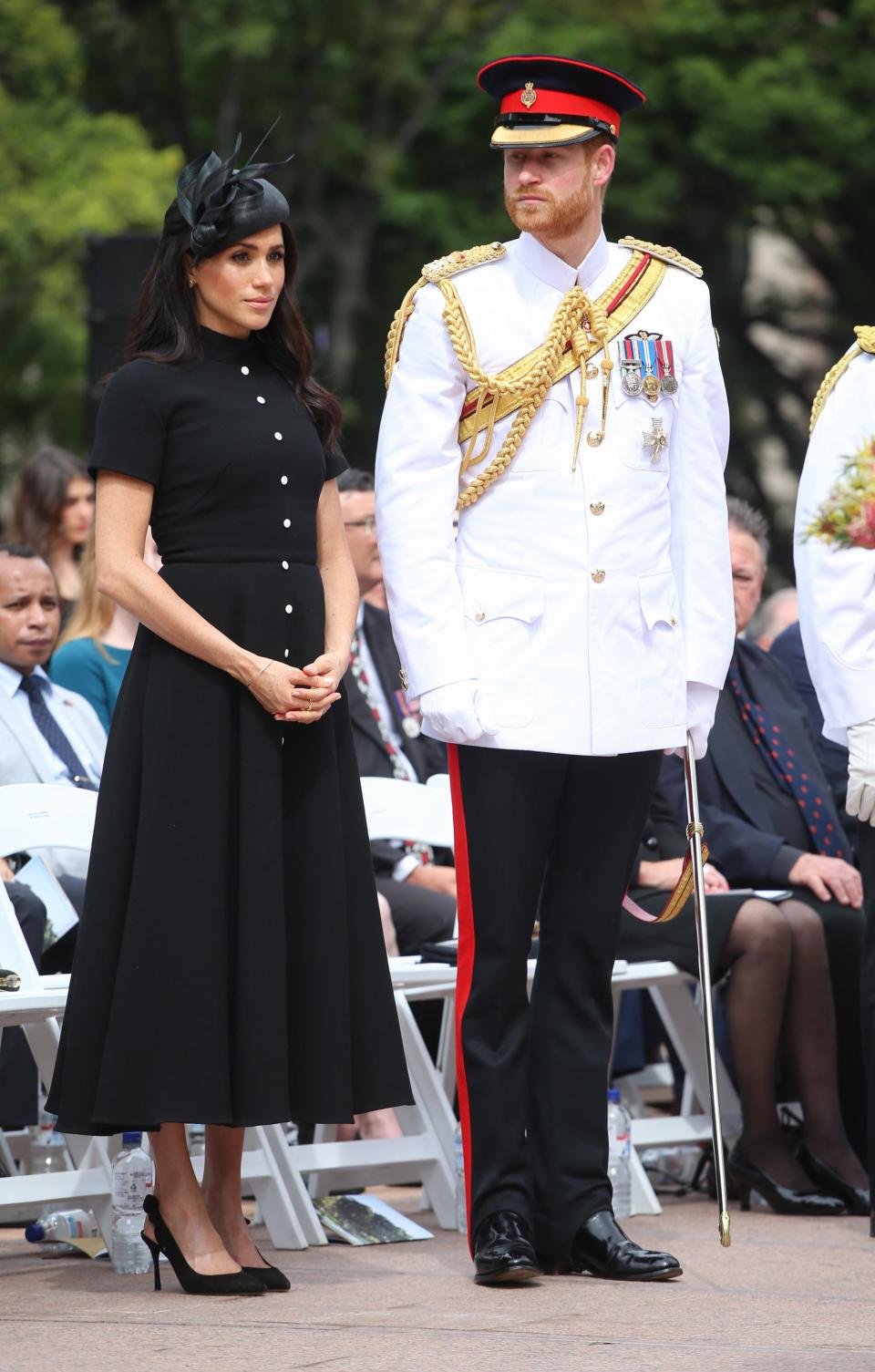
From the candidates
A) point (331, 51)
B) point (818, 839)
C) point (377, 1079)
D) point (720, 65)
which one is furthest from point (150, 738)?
point (720, 65)

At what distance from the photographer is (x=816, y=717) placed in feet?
25.3

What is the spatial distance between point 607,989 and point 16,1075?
1.69 metres

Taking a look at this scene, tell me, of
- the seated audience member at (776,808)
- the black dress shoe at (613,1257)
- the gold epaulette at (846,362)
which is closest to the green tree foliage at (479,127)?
the seated audience member at (776,808)

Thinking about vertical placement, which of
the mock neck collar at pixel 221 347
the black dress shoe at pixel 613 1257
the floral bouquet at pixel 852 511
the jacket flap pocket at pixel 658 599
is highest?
the mock neck collar at pixel 221 347

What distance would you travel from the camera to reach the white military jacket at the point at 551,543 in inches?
190

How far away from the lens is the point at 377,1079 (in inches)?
193

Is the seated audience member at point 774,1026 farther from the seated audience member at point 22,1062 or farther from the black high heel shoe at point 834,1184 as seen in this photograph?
the seated audience member at point 22,1062

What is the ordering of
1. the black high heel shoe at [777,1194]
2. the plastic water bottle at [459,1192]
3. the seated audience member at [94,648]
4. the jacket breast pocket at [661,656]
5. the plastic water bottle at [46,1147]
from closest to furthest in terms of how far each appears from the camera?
1. the jacket breast pocket at [661,656]
2. the plastic water bottle at [459,1192]
3. the plastic water bottle at [46,1147]
4. the black high heel shoe at [777,1194]
5. the seated audience member at [94,648]

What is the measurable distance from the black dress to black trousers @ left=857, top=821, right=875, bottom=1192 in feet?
4.28

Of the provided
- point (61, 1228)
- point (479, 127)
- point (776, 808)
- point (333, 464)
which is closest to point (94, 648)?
point (776, 808)

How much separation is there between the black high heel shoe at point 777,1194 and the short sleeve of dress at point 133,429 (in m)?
2.74

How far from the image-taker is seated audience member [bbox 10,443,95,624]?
8805mm

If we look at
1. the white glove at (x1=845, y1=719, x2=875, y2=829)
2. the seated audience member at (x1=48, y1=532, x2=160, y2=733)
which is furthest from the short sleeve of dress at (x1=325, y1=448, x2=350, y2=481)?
the seated audience member at (x1=48, y1=532, x2=160, y2=733)

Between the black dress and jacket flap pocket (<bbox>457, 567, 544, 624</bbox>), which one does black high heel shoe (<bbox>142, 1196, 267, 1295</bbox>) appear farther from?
jacket flap pocket (<bbox>457, 567, 544, 624</bbox>)
